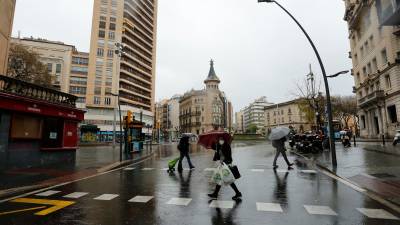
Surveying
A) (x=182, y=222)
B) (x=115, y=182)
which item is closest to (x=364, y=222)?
(x=182, y=222)

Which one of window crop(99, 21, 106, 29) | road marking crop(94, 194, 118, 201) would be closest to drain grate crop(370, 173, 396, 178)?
road marking crop(94, 194, 118, 201)

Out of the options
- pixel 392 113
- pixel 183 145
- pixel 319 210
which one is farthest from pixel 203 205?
pixel 392 113

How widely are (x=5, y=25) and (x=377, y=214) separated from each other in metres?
23.1

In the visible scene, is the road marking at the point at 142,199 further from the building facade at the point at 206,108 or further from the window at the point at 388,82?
the building facade at the point at 206,108

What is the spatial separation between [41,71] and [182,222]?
39.6m

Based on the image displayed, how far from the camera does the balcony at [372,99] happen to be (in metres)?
33.8

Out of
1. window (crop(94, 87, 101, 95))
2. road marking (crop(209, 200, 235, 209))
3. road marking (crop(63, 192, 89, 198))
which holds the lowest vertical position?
road marking (crop(63, 192, 89, 198))

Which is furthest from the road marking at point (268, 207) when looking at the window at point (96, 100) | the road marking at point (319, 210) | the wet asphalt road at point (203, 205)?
the window at point (96, 100)

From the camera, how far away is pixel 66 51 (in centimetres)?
6197

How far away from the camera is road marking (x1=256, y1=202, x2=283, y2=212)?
5.25m

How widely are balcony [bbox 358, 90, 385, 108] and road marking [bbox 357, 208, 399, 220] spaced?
35.0 metres

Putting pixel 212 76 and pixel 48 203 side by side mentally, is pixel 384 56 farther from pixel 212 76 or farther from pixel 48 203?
pixel 212 76

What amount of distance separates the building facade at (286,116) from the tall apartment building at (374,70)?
59285 mm

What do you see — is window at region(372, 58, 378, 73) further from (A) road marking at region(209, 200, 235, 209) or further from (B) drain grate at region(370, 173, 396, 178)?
(A) road marking at region(209, 200, 235, 209)
